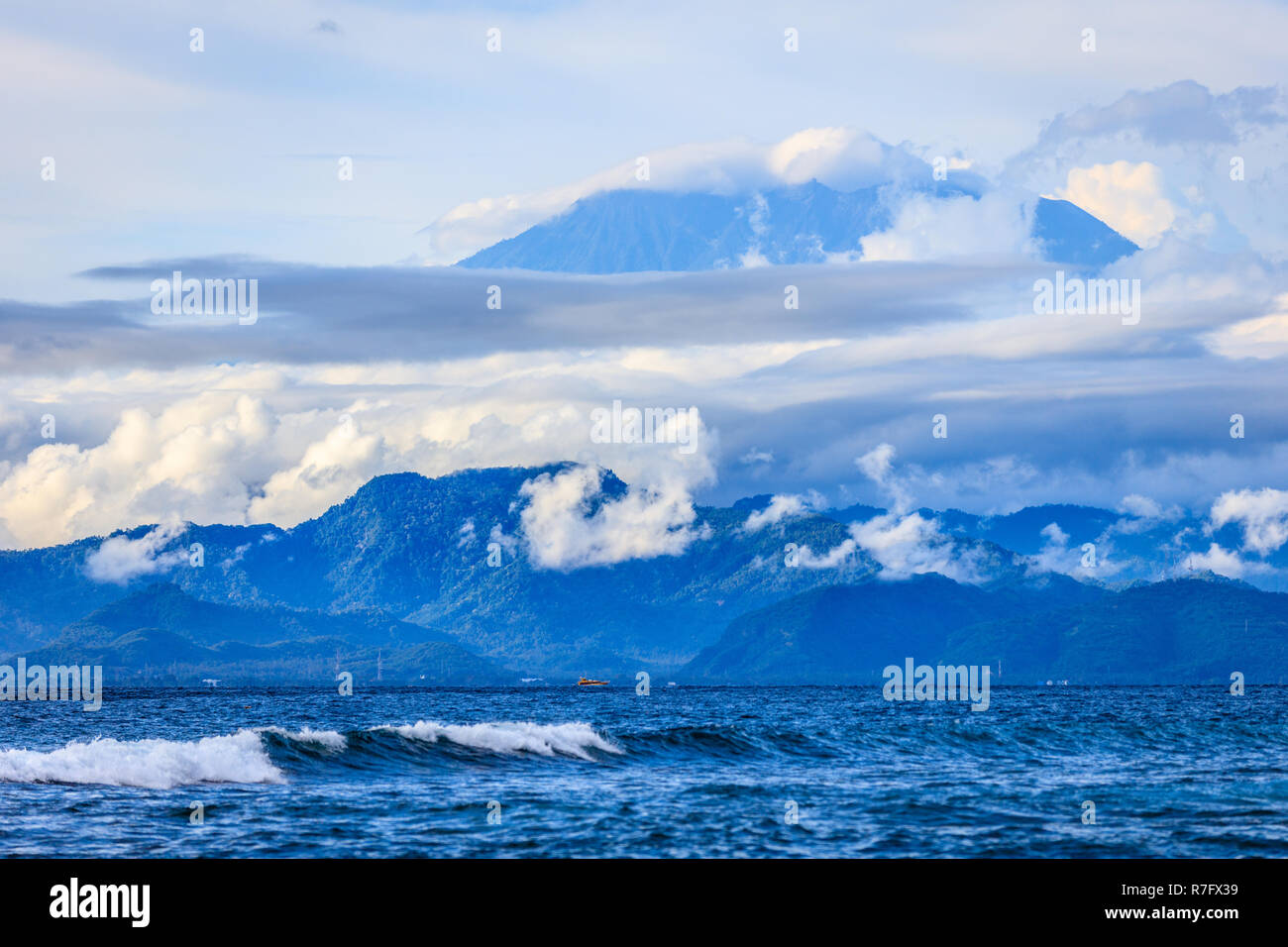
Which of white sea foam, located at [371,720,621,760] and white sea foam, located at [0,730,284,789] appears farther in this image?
white sea foam, located at [371,720,621,760]

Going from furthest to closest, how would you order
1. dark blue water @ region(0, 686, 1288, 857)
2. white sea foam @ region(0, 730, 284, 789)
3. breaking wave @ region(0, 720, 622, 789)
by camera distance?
breaking wave @ region(0, 720, 622, 789) < white sea foam @ region(0, 730, 284, 789) < dark blue water @ region(0, 686, 1288, 857)

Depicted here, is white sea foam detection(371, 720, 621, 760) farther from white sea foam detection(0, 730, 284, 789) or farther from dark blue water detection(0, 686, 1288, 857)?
white sea foam detection(0, 730, 284, 789)

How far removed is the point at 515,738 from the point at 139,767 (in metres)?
25.8

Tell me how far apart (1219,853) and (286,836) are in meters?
27.6

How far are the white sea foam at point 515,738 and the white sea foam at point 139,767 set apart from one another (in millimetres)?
16322

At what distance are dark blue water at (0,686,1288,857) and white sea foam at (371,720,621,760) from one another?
235 millimetres

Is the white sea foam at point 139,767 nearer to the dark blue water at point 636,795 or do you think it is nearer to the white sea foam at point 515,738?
the dark blue water at point 636,795

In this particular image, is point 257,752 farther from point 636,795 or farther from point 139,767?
point 636,795

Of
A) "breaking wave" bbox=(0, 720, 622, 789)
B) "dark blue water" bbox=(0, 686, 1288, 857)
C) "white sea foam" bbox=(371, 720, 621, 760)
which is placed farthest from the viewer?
"white sea foam" bbox=(371, 720, 621, 760)

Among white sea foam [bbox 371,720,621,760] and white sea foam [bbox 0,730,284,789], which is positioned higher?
white sea foam [bbox 0,730,284,789]

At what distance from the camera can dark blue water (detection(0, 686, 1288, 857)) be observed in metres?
40.9

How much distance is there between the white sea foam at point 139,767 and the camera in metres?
56.2

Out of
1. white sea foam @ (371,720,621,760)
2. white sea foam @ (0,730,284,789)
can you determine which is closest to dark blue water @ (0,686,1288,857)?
white sea foam @ (0,730,284,789)
